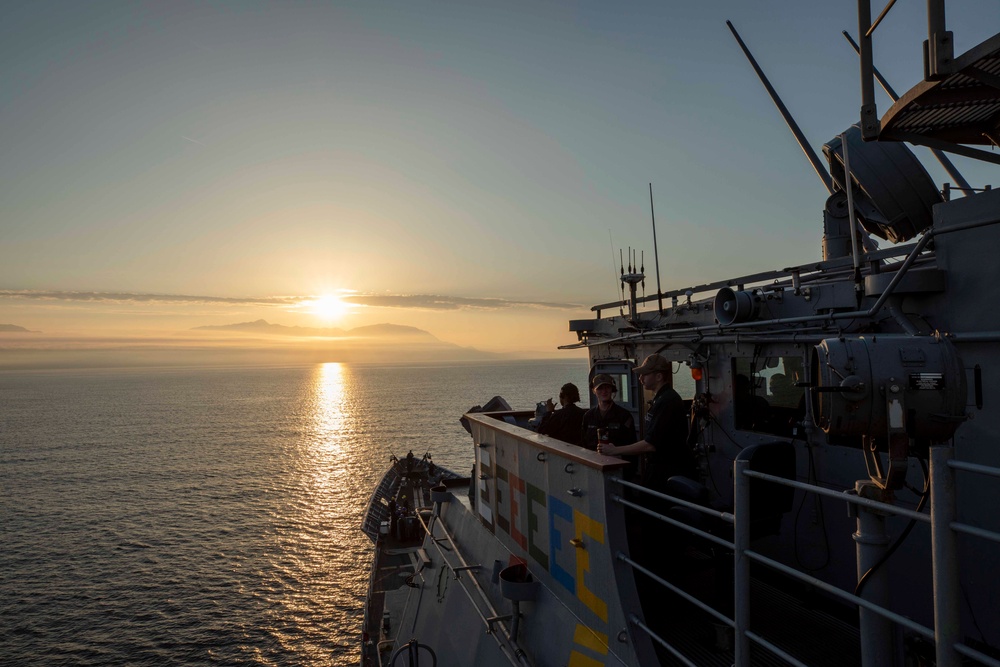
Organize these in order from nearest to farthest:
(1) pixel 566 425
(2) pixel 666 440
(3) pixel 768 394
→ (2) pixel 666 440 → (1) pixel 566 425 → (3) pixel 768 394

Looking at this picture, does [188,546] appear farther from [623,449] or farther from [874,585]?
[874,585]

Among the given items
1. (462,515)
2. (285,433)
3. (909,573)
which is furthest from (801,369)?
(285,433)

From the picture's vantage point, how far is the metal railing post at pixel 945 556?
6.50 feet

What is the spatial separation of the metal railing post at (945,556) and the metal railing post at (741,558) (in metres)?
0.87

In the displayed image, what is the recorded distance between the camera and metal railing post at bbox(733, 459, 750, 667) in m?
2.95

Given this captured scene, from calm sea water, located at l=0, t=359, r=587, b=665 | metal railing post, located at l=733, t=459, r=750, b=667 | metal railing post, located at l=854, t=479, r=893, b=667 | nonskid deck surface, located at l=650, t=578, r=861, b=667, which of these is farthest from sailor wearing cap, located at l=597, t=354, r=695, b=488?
calm sea water, located at l=0, t=359, r=587, b=665

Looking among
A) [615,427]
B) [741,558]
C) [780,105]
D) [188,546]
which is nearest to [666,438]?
[615,427]

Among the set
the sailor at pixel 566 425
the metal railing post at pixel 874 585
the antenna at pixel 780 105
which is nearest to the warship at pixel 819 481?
the metal railing post at pixel 874 585

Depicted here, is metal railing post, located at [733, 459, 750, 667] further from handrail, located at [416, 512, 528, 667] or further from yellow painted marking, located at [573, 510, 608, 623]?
handrail, located at [416, 512, 528, 667]

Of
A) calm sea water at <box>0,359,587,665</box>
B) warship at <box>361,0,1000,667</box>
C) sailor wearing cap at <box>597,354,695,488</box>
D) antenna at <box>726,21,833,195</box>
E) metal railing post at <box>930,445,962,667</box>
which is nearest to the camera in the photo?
metal railing post at <box>930,445,962,667</box>

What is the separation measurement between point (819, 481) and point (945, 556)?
468cm

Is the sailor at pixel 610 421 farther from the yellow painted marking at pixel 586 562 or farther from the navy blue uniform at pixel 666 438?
the yellow painted marking at pixel 586 562

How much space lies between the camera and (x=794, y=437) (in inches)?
261

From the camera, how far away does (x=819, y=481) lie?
6.25 metres
